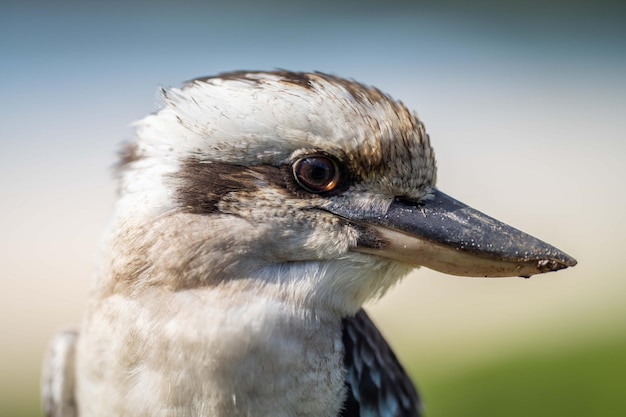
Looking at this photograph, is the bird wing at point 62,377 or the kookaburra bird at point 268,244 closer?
the kookaburra bird at point 268,244

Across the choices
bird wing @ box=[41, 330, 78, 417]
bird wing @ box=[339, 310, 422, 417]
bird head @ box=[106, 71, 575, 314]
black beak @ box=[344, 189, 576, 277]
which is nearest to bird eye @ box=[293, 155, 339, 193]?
bird head @ box=[106, 71, 575, 314]

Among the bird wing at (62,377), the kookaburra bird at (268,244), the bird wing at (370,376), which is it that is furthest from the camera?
the bird wing at (62,377)

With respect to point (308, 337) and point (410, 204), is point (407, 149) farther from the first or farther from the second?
point (308, 337)

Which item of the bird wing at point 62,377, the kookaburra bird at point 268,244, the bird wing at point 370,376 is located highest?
the kookaburra bird at point 268,244

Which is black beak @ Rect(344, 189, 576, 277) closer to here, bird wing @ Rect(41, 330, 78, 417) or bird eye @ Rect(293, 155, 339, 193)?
bird eye @ Rect(293, 155, 339, 193)

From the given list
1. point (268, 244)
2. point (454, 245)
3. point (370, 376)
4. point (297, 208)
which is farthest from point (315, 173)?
point (370, 376)

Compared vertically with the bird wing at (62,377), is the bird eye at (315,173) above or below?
above

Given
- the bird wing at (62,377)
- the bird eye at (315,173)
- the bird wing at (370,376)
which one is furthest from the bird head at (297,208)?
the bird wing at (62,377)

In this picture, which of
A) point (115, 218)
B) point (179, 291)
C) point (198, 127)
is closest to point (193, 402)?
point (179, 291)

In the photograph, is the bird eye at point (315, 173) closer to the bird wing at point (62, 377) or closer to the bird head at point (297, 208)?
the bird head at point (297, 208)
